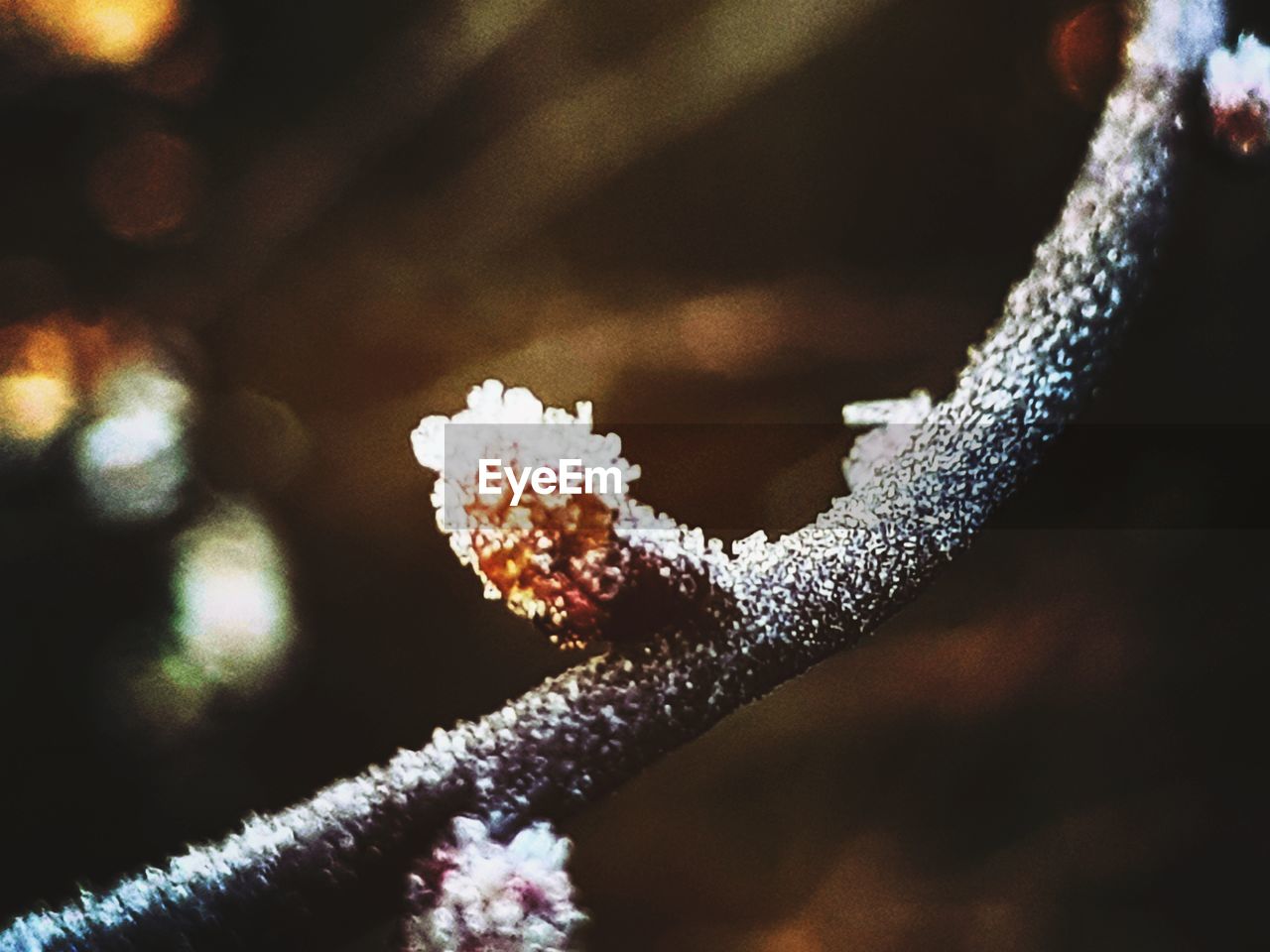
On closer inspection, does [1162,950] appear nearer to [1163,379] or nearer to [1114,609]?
[1114,609]

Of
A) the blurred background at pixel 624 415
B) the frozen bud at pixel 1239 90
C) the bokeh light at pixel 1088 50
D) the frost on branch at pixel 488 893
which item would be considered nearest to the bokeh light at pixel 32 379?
the blurred background at pixel 624 415

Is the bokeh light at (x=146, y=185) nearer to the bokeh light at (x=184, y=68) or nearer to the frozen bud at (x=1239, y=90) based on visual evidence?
the bokeh light at (x=184, y=68)

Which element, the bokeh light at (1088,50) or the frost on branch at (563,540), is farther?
the bokeh light at (1088,50)

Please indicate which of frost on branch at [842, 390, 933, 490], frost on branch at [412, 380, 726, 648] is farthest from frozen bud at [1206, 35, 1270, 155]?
frost on branch at [412, 380, 726, 648]

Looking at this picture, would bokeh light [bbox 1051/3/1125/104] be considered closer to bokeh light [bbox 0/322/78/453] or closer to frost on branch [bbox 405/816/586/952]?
frost on branch [bbox 405/816/586/952]

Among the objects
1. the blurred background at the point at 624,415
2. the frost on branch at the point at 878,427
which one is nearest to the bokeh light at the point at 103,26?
the blurred background at the point at 624,415

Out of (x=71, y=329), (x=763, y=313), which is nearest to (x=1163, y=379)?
(x=763, y=313)

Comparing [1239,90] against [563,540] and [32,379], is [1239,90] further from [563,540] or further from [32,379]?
[32,379]

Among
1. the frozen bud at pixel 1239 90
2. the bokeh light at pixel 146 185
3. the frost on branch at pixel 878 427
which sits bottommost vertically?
the frost on branch at pixel 878 427

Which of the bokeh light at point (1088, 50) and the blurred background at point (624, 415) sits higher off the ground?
the bokeh light at point (1088, 50)
